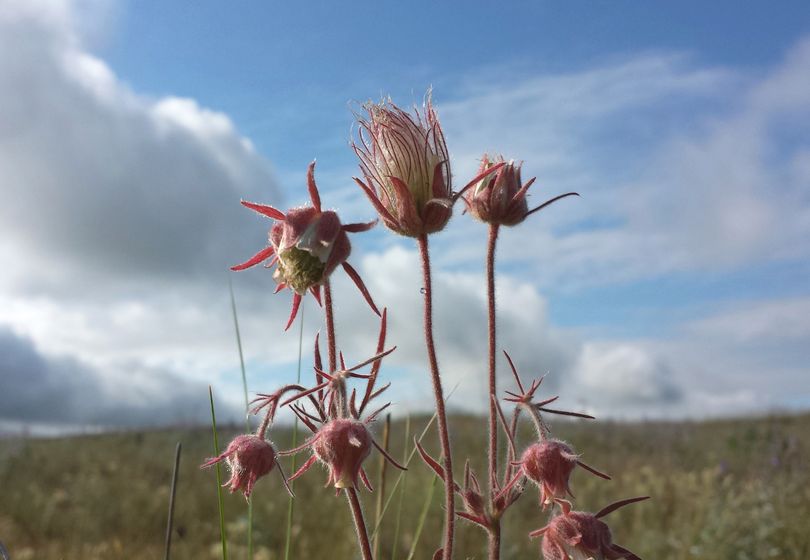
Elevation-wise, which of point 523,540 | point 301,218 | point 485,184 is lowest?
point 523,540

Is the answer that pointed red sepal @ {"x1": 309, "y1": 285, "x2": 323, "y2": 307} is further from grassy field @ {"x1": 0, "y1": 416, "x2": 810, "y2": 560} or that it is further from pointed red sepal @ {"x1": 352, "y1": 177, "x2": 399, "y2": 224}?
grassy field @ {"x1": 0, "y1": 416, "x2": 810, "y2": 560}

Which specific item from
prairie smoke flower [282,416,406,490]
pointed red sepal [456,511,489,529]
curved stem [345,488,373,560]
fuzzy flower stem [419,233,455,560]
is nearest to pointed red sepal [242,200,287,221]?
fuzzy flower stem [419,233,455,560]

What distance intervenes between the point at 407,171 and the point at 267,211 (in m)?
0.35

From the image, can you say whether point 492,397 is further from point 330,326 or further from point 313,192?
point 313,192

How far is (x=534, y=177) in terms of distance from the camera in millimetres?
1838

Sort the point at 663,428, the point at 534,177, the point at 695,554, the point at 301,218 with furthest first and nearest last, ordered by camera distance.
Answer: the point at 663,428 < the point at 695,554 < the point at 534,177 < the point at 301,218

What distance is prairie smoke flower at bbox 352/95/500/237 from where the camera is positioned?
1634mm

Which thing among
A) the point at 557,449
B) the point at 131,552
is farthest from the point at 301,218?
the point at 131,552

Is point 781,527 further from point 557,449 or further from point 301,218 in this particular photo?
point 301,218

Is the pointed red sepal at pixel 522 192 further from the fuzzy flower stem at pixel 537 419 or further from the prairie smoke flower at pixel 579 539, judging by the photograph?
the prairie smoke flower at pixel 579 539

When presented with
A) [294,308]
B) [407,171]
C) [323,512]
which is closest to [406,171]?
[407,171]

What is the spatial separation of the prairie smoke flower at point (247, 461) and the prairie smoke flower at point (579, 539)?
0.59 meters

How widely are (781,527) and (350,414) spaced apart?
5100 mm

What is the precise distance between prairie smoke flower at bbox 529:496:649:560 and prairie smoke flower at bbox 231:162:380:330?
60 centimetres
